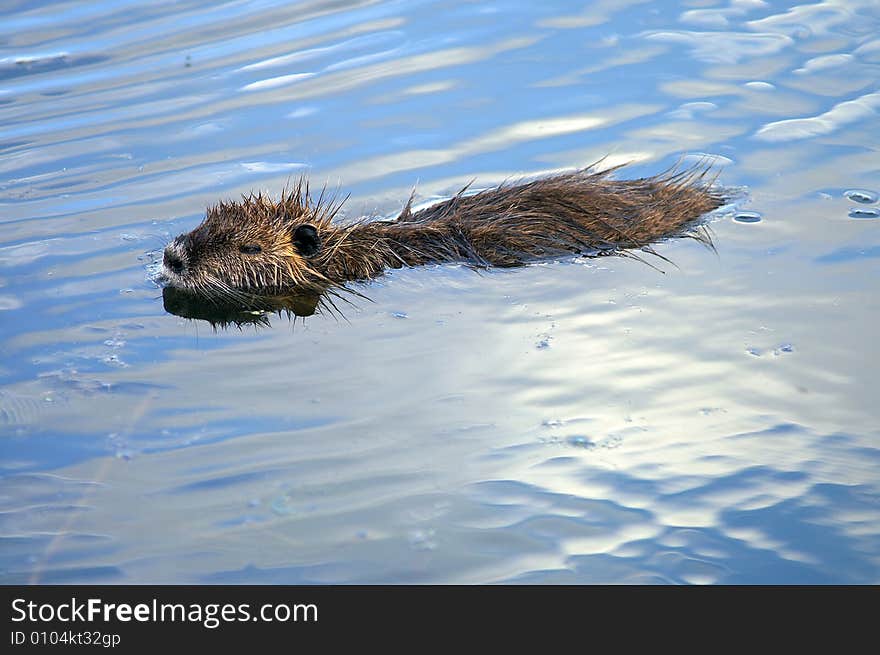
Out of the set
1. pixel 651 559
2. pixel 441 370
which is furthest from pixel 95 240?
pixel 651 559

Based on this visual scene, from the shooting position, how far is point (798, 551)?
4.04 metres

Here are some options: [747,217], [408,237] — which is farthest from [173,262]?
[747,217]

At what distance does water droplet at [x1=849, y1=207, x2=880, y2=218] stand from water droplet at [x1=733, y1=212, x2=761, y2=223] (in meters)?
0.52

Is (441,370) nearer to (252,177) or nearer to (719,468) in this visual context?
(719,468)

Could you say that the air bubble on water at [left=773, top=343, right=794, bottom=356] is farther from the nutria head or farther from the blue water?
the nutria head

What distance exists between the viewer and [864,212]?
23.1ft

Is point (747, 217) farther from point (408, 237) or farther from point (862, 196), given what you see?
point (408, 237)

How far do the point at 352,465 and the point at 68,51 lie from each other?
277 inches

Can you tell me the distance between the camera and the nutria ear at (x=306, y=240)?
21.7ft

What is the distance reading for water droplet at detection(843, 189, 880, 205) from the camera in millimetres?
7207

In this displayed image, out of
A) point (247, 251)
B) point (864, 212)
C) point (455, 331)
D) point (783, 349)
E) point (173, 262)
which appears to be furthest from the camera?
point (864, 212)

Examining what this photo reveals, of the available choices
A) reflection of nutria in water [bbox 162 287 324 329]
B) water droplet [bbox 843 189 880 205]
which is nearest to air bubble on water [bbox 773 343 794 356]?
water droplet [bbox 843 189 880 205]

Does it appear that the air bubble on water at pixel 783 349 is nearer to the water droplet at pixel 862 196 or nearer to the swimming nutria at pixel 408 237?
the swimming nutria at pixel 408 237

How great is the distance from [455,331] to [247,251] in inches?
58.5
